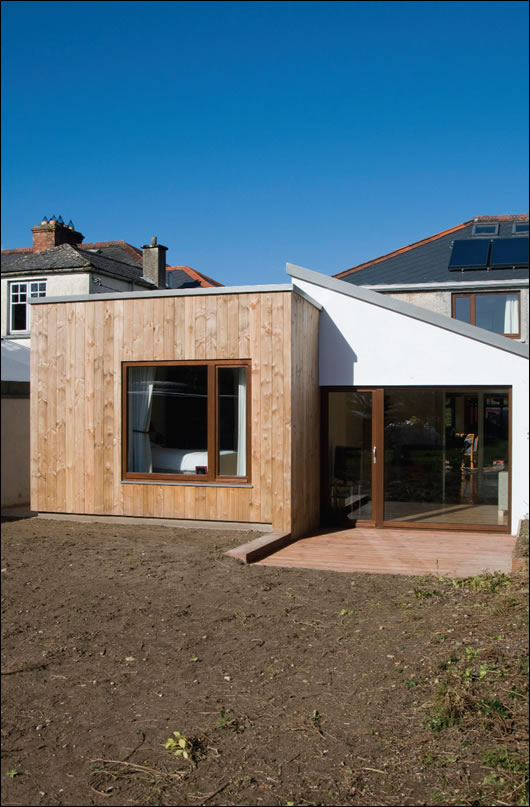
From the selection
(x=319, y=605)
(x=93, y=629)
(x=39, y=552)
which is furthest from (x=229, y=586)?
(x=39, y=552)

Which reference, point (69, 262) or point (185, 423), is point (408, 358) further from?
point (69, 262)

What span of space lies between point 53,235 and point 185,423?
6.49 m

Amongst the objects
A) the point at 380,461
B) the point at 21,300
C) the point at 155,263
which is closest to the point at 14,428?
the point at 21,300

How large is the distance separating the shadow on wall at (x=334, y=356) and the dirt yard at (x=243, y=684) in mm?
4557

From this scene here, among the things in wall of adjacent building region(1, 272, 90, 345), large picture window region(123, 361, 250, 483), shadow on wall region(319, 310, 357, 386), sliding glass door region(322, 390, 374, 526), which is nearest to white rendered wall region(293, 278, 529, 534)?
shadow on wall region(319, 310, 357, 386)

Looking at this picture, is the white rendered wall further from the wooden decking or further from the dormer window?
the dormer window

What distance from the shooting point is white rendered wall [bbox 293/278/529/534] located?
986cm

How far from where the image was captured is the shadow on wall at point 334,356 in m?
10.5

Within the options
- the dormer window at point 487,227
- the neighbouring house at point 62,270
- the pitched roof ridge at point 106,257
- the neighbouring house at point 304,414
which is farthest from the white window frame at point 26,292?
the neighbouring house at point 304,414

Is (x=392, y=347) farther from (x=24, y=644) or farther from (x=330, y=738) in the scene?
(x=24, y=644)

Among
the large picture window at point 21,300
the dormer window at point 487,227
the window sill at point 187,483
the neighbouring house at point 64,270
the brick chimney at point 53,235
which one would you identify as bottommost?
the window sill at point 187,483

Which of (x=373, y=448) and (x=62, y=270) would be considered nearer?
(x=62, y=270)

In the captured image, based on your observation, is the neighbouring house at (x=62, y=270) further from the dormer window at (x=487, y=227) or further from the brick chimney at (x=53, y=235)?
the dormer window at (x=487, y=227)

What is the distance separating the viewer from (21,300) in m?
1.46
